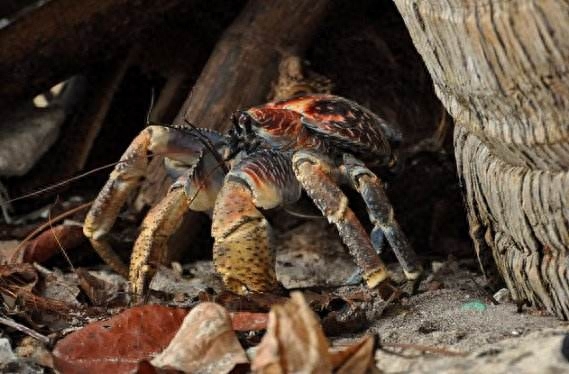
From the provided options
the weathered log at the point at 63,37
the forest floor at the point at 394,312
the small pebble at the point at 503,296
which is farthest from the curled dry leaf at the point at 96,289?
the small pebble at the point at 503,296

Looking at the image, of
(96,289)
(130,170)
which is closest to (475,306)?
(96,289)

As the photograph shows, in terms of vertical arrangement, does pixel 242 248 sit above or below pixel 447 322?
above

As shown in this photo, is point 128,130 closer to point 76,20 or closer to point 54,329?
point 76,20

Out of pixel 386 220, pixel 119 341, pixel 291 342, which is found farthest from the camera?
pixel 386 220

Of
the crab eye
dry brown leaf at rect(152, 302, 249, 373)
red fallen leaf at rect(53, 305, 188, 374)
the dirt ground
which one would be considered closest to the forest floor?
the dirt ground

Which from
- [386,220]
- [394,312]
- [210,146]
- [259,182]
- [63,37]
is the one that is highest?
[63,37]

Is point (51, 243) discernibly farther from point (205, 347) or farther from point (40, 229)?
point (205, 347)

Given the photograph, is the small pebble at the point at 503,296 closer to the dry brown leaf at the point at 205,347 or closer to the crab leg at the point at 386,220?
the crab leg at the point at 386,220

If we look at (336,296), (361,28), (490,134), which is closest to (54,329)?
(336,296)
